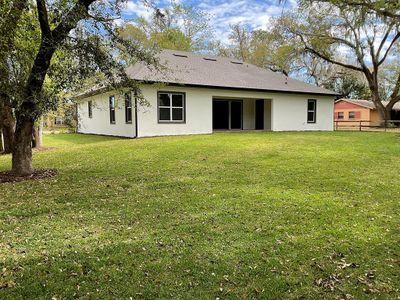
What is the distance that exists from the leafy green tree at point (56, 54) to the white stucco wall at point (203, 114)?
6.70 m

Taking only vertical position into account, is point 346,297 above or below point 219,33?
below

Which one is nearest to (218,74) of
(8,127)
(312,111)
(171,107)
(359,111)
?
(171,107)

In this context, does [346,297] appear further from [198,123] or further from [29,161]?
[198,123]

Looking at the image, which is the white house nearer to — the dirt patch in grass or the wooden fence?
the wooden fence

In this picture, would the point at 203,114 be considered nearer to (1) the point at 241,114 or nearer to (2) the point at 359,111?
(1) the point at 241,114

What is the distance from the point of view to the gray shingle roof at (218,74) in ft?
59.9

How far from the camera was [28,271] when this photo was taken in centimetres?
352

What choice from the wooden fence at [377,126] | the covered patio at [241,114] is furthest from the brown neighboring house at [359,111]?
the covered patio at [241,114]

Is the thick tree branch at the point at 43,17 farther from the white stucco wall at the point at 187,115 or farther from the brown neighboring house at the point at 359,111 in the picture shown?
the brown neighboring house at the point at 359,111

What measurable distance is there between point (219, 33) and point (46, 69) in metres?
35.8

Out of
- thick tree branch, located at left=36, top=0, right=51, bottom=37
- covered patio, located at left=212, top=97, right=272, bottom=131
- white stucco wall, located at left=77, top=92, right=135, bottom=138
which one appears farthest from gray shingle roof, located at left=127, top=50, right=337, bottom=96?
thick tree branch, located at left=36, top=0, right=51, bottom=37

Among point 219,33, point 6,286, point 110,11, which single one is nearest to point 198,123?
point 110,11

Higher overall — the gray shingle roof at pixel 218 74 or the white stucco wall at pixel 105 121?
the gray shingle roof at pixel 218 74

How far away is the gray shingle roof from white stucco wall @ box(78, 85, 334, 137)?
42 centimetres
